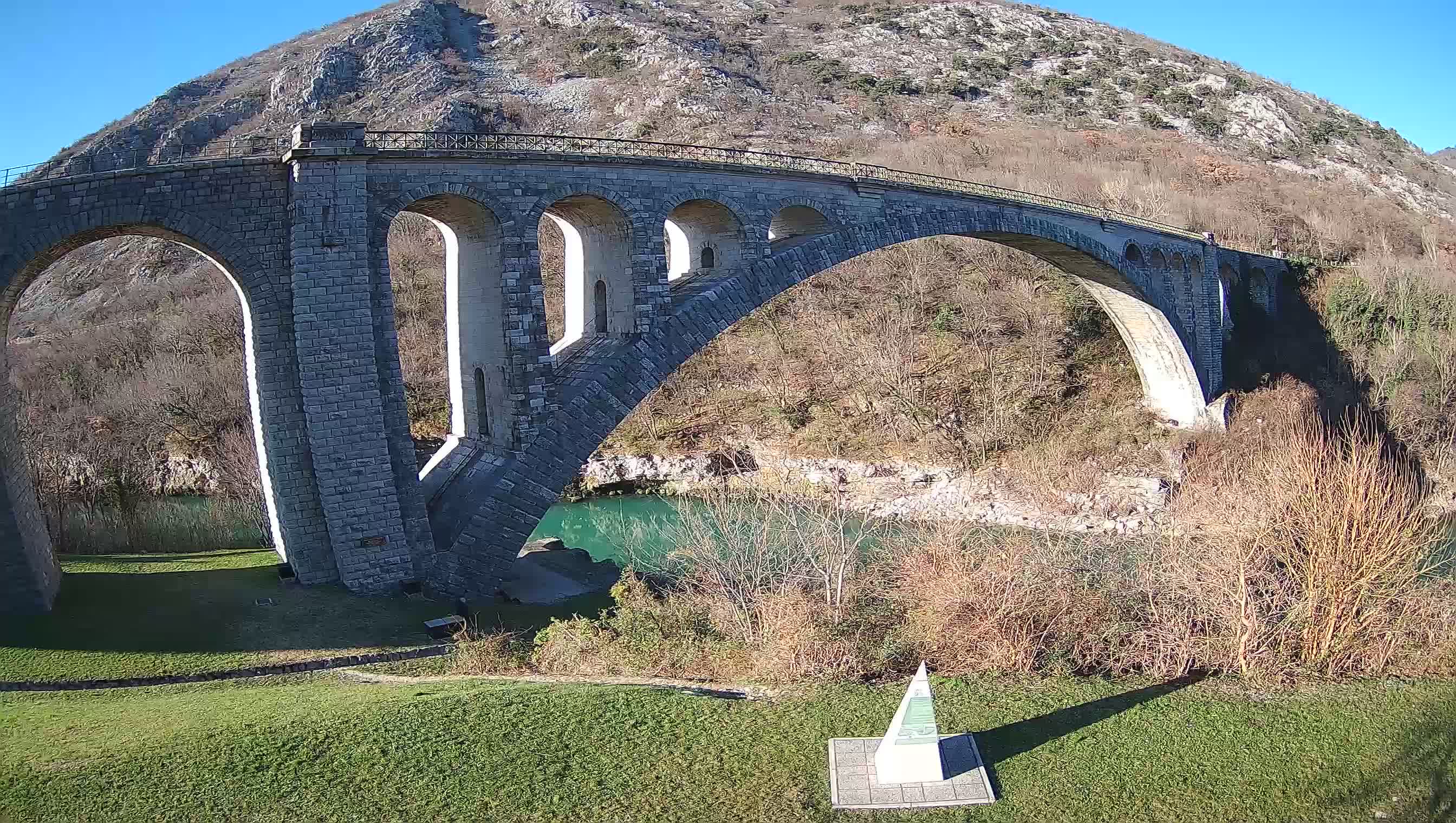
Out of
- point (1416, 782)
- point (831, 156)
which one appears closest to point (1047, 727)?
point (1416, 782)

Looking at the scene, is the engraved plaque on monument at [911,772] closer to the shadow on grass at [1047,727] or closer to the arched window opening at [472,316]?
the shadow on grass at [1047,727]

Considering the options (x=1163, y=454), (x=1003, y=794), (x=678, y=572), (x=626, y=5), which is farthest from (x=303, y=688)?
(x=626, y=5)

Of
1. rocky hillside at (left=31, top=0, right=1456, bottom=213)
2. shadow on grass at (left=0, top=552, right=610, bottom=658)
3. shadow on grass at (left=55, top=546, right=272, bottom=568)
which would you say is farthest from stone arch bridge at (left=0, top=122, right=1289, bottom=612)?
rocky hillside at (left=31, top=0, right=1456, bottom=213)

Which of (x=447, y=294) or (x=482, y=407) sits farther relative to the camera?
(x=447, y=294)

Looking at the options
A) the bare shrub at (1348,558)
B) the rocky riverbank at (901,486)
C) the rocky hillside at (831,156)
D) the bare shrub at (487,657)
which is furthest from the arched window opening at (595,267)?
the rocky hillside at (831,156)

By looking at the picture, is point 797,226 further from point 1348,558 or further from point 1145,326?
point 1145,326

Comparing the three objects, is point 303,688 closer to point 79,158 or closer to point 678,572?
point 678,572

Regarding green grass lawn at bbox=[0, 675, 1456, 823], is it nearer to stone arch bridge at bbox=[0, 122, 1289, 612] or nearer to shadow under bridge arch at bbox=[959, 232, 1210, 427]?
stone arch bridge at bbox=[0, 122, 1289, 612]
